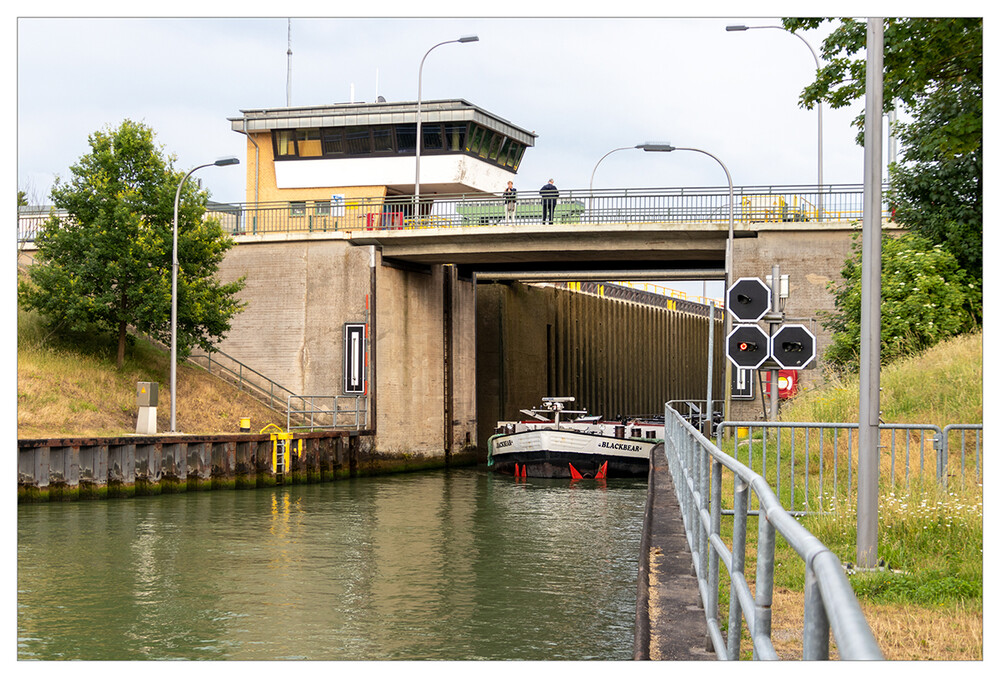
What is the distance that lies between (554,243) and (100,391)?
1294 centimetres

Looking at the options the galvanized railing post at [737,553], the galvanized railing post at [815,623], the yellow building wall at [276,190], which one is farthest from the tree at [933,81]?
the yellow building wall at [276,190]

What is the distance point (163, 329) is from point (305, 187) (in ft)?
44.6

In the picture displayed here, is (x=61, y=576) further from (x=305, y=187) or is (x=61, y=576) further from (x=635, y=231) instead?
(x=305, y=187)

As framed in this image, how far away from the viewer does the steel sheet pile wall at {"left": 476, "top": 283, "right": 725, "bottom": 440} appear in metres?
40.4

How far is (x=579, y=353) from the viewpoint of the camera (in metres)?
48.4

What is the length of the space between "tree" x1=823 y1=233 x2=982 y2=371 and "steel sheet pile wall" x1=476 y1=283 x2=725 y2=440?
12.4 meters

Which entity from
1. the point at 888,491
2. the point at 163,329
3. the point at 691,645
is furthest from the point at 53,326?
the point at 691,645

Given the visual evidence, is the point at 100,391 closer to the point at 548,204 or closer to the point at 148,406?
the point at 148,406

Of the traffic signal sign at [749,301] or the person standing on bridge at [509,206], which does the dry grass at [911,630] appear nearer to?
the traffic signal sign at [749,301]

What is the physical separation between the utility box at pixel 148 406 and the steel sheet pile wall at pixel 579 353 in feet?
51.5

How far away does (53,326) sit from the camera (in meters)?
29.9

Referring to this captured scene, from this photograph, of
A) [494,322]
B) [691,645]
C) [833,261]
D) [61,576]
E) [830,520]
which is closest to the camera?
[691,645]

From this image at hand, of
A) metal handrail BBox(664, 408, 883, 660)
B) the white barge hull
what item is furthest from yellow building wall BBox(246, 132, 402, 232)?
metal handrail BBox(664, 408, 883, 660)

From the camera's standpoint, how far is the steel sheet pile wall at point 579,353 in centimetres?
4041
